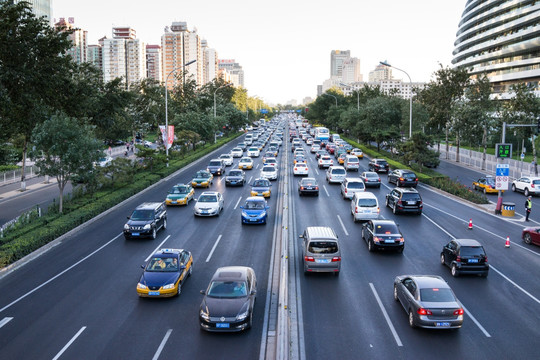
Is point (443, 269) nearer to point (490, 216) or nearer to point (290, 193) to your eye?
point (490, 216)

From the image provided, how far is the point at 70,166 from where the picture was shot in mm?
27594

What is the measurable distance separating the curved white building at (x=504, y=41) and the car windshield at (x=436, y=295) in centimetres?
7405

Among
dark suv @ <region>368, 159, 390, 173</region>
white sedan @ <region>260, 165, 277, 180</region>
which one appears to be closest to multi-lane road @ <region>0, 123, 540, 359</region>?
Result: white sedan @ <region>260, 165, 277, 180</region>

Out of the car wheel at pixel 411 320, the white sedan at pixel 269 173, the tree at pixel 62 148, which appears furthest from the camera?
the white sedan at pixel 269 173

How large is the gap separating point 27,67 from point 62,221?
14.3 metres

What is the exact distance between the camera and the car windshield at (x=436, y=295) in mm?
13227

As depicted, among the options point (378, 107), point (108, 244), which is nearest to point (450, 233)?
point (108, 244)

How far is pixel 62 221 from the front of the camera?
2527 cm

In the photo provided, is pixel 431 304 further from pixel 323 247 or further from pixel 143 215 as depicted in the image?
pixel 143 215

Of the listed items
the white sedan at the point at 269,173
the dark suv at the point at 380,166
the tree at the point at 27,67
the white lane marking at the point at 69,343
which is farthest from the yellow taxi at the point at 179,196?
the dark suv at the point at 380,166

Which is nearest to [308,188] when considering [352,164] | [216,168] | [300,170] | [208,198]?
[208,198]

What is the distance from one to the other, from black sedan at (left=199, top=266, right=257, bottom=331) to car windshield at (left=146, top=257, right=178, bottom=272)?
7.63 ft

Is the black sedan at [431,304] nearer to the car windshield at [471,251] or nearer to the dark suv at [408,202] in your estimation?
the car windshield at [471,251]

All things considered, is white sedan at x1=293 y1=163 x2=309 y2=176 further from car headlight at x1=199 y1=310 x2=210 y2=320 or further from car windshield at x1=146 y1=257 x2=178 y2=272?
car headlight at x1=199 y1=310 x2=210 y2=320
